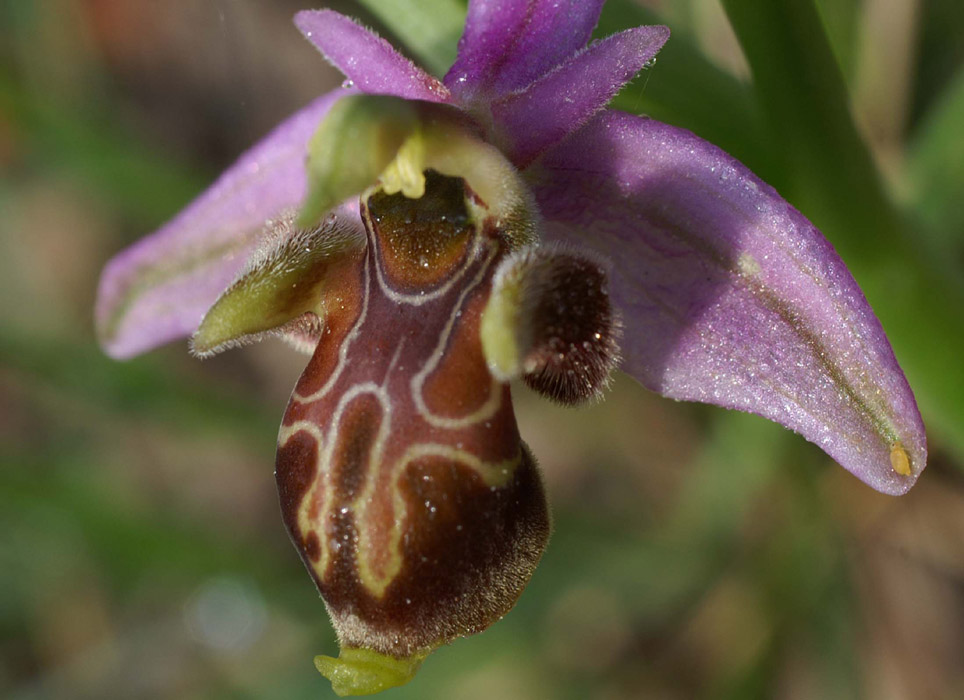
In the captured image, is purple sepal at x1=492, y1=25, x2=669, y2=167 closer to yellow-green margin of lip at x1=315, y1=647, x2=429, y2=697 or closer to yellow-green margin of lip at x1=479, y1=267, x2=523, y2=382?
yellow-green margin of lip at x1=479, y1=267, x2=523, y2=382

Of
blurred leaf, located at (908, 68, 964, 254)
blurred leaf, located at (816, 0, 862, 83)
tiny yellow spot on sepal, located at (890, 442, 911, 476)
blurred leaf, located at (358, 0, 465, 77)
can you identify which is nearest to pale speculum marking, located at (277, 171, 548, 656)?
blurred leaf, located at (358, 0, 465, 77)

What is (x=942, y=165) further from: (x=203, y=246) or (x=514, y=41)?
(x=203, y=246)

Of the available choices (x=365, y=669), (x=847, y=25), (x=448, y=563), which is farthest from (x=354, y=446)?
(x=847, y=25)

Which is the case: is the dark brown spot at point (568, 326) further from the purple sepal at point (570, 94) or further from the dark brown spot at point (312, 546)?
the dark brown spot at point (312, 546)

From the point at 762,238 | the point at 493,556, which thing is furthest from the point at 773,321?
the point at 493,556

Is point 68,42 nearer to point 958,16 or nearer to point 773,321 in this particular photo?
point 958,16

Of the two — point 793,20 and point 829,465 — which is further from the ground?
point 793,20
